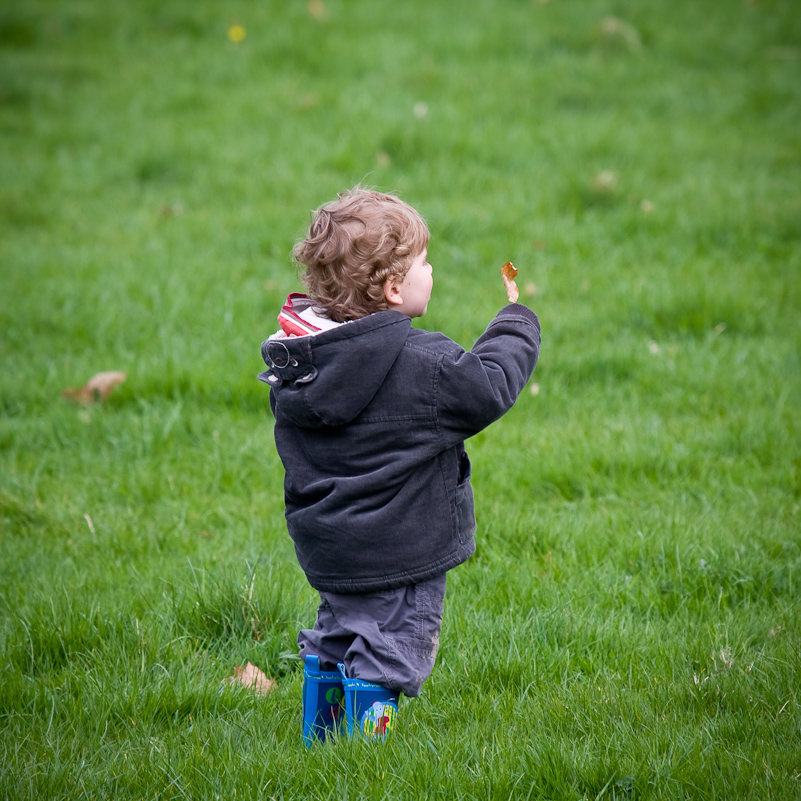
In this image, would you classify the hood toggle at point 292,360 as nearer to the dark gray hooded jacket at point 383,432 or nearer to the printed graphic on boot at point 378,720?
the dark gray hooded jacket at point 383,432

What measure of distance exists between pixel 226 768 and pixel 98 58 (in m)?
8.35

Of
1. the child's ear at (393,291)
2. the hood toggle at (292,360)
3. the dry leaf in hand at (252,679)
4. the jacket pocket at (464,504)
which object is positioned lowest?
the dry leaf in hand at (252,679)

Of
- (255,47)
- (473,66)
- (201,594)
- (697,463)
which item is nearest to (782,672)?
(697,463)

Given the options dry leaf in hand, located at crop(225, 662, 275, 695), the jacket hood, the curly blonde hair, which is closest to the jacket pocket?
the jacket hood

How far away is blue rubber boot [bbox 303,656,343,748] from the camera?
2.31m

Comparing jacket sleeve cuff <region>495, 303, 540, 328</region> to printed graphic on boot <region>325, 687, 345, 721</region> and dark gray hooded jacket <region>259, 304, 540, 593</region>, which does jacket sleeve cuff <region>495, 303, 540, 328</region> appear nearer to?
dark gray hooded jacket <region>259, 304, 540, 593</region>

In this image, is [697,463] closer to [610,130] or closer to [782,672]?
[782,672]

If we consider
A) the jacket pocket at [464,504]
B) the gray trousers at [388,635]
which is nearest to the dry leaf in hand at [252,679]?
the gray trousers at [388,635]

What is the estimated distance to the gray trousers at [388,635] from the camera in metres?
2.17

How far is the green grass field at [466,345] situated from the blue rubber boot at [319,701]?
0.25 ft

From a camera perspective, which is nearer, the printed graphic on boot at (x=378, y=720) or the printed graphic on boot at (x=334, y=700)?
the printed graphic on boot at (x=378, y=720)

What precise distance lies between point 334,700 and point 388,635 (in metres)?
0.28

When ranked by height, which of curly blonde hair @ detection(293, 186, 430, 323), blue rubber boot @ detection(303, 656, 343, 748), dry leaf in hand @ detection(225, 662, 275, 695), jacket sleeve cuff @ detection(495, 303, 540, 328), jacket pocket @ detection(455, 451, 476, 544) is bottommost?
dry leaf in hand @ detection(225, 662, 275, 695)

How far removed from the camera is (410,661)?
2.19m
